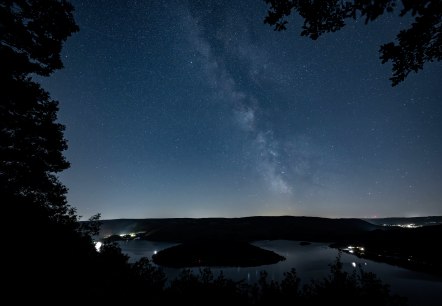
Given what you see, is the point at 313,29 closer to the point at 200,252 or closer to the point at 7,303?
the point at 7,303

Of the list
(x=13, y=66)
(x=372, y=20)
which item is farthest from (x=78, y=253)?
(x=372, y=20)

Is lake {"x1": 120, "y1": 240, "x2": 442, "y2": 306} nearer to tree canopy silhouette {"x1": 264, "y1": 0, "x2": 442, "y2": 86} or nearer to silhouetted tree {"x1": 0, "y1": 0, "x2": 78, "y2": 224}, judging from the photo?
silhouetted tree {"x1": 0, "y1": 0, "x2": 78, "y2": 224}

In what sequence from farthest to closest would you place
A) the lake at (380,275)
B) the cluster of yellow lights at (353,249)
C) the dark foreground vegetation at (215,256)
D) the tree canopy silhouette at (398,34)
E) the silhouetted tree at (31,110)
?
the cluster of yellow lights at (353,249), the dark foreground vegetation at (215,256), the lake at (380,275), the silhouetted tree at (31,110), the tree canopy silhouette at (398,34)

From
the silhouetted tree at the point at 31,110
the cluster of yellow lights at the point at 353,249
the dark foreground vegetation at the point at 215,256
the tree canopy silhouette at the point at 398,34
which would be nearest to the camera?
the tree canopy silhouette at the point at 398,34

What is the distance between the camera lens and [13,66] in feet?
40.6

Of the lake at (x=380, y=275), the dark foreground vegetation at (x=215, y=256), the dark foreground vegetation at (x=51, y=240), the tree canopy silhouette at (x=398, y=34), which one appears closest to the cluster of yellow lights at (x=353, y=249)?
the lake at (x=380, y=275)

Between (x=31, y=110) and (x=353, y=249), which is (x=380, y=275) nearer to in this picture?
(x=353, y=249)

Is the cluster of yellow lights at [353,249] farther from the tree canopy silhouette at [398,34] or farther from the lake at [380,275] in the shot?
the tree canopy silhouette at [398,34]

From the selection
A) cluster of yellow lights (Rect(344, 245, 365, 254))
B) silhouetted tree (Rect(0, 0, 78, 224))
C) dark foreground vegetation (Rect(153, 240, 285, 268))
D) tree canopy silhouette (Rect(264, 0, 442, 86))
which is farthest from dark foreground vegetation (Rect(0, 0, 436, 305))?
cluster of yellow lights (Rect(344, 245, 365, 254))

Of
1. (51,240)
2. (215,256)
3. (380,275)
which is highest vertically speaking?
(51,240)

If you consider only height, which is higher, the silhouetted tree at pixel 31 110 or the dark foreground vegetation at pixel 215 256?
the silhouetted tree at pixel 31 110

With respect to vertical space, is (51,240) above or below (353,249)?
above

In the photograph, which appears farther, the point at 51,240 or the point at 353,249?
the point at 353,249

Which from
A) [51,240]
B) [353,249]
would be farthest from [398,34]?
[353,249]
